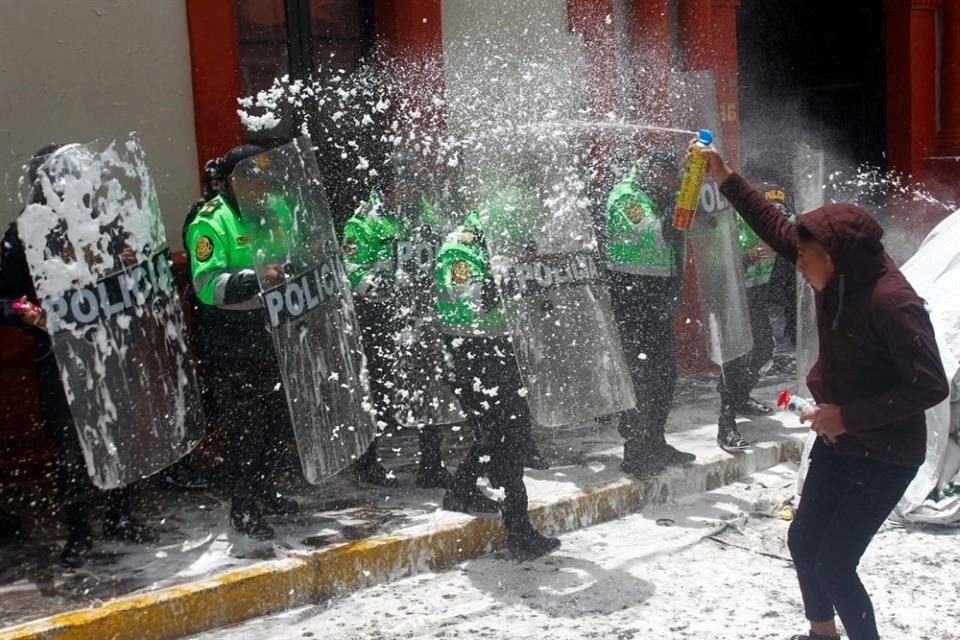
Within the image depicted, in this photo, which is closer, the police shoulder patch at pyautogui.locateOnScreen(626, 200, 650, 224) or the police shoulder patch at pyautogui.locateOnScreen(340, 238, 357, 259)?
the police shoulder patch at pyautogui.locateOnScreen(340, 238, 357, 259)

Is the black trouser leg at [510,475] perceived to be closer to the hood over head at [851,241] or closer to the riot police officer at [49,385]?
the riot police officer at [49,385]

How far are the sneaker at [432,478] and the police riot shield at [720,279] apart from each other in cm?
185

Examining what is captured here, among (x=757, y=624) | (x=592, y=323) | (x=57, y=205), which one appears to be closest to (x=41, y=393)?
(x=57, y=205)

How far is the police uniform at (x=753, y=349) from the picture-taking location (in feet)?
23.2

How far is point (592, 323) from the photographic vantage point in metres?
6.02

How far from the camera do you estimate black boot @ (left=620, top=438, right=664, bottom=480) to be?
6.39 m

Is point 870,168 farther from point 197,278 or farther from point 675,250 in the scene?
point 197,278

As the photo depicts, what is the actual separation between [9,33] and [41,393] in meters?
2.09

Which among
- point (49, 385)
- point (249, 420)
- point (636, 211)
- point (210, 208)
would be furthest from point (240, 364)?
point (636, 211)

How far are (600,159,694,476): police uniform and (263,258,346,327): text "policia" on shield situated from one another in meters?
1.64

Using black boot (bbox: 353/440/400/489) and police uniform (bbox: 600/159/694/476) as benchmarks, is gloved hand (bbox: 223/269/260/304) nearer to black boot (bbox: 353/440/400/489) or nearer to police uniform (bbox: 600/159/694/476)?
black boot (bbox: 353/440/400/489)

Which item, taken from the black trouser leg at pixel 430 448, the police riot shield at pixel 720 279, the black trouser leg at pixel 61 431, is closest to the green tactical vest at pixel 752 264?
the police riot shield at pixel 720 279

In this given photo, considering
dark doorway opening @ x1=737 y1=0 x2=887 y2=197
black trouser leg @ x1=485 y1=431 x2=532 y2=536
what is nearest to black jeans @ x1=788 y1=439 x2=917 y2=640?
black trouser leg @ x1=485 y1=431 x2=532 y2=536

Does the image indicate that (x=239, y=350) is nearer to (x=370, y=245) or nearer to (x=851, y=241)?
(x=370, y=245)
